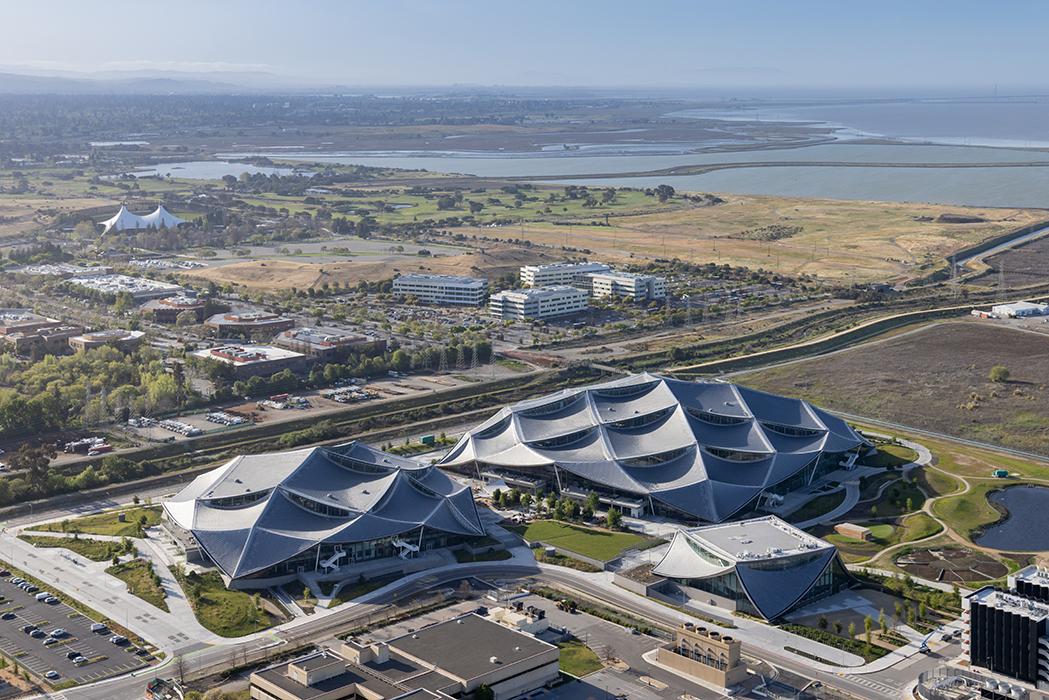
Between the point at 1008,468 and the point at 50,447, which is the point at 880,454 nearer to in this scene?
the point at 1008,468

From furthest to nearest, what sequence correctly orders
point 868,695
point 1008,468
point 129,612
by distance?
point 1008,468 → point 129,612 → point 868,695

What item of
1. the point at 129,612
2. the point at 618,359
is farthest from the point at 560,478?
the point at 618,359

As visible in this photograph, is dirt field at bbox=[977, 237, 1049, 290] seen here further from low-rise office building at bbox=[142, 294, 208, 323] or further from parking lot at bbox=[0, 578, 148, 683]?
parking lot at bbox=[0, 578, 148, 683]

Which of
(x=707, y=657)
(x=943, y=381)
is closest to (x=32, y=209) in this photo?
(x=943, y=381)

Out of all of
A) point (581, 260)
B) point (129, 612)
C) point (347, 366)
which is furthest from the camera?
point (581, 260)

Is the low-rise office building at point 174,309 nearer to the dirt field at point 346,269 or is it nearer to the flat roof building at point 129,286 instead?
the flat roof building at point 129,286

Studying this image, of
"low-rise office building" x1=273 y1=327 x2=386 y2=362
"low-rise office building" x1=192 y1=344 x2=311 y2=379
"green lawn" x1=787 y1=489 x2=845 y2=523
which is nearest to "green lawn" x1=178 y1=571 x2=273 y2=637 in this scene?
"green lawn" x1=787 y1=489 x2=845 y2=523

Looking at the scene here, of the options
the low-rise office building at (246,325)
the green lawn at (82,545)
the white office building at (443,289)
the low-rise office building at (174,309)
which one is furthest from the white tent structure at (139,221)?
the green lawn at (82,545)

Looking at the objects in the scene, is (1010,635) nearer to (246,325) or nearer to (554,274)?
(246,325)
